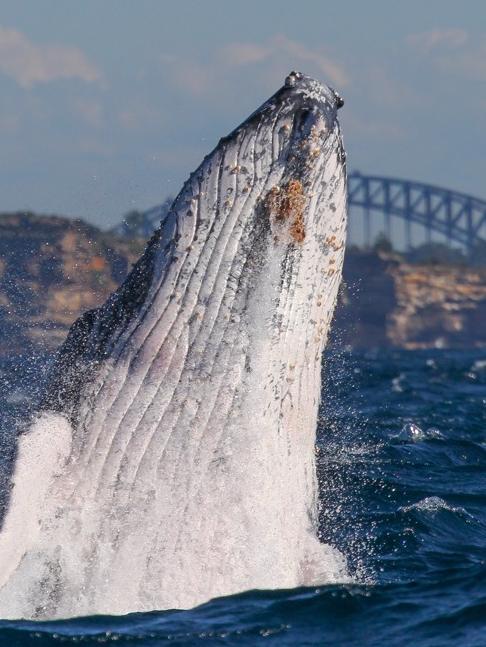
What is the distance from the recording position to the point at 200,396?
7609 millimetres

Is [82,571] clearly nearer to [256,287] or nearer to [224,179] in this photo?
[256,287]

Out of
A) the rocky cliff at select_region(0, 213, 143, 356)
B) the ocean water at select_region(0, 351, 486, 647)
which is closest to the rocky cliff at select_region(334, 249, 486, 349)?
the rocky cliff at select_region(0, 213, 143, 356)

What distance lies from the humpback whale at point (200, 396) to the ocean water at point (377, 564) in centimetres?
23

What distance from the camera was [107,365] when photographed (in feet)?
25.5

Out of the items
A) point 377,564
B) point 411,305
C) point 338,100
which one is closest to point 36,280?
point 377,564

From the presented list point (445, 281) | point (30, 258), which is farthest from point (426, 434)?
point (445, 281)

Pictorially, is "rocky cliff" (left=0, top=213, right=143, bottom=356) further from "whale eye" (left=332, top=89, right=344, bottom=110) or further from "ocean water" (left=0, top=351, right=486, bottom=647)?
"whale eye" (left=332, top=89, right=344, bottom=110)

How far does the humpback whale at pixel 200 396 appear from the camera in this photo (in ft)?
24.6

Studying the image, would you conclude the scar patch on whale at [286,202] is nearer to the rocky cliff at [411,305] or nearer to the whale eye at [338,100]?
the whale eye at [338,100]

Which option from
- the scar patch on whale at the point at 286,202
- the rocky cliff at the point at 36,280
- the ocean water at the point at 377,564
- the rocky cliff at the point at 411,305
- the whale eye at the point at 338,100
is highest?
the rocky cliff at the point at 411,305

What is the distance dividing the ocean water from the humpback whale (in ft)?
0.75

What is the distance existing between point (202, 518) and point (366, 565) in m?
2.48

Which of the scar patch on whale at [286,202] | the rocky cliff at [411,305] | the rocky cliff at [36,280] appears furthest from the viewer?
the rocky cliff at [411,305]

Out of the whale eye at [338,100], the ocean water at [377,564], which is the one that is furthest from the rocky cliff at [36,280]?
the whale eye at [338,100]
